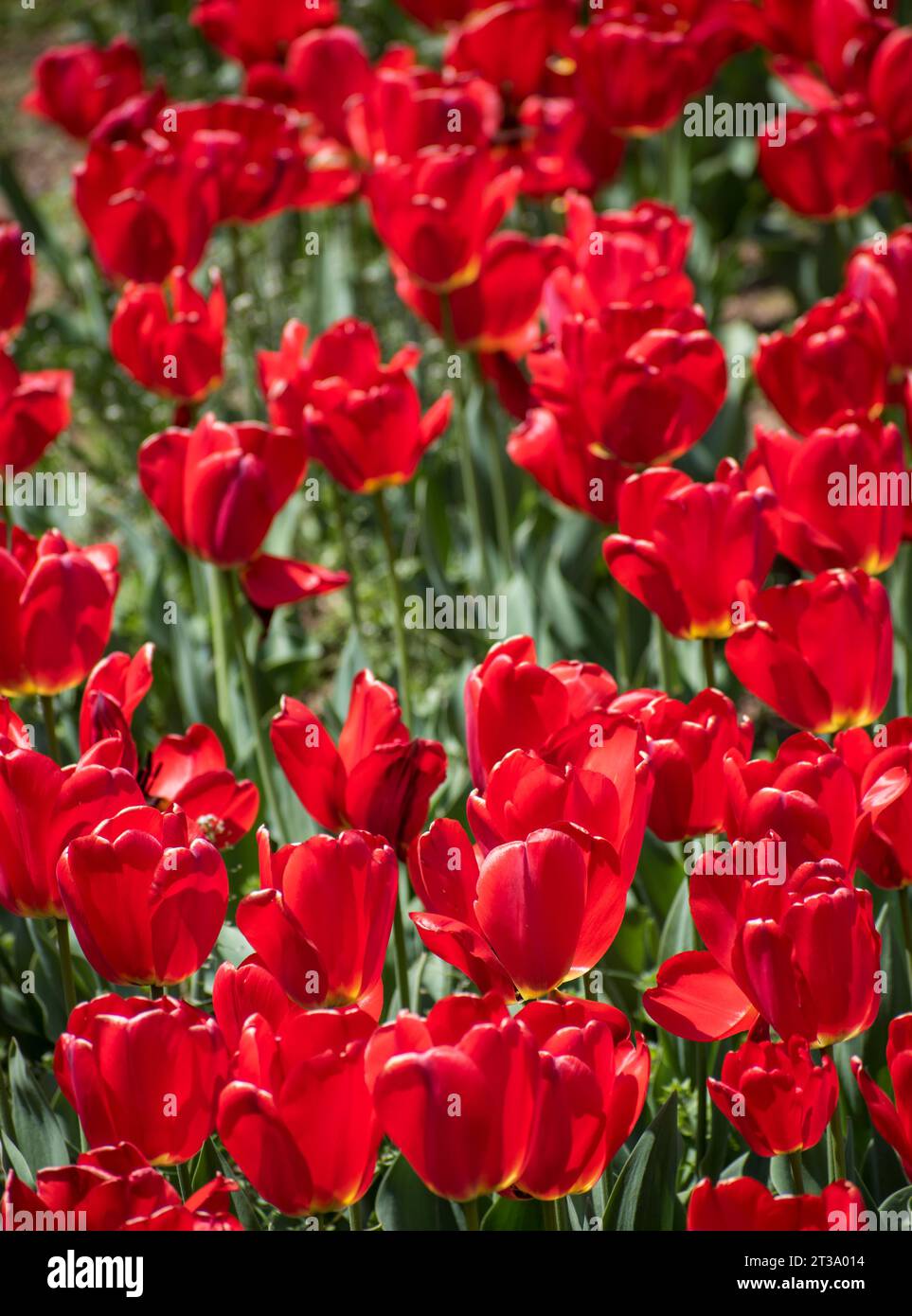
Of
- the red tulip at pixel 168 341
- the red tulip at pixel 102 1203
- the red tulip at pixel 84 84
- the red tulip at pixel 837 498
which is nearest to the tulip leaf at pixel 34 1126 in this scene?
the red tulip at pixel 102 1203

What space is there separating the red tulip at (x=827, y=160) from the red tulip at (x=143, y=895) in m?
2.06

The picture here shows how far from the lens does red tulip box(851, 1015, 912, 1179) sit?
119 centimetres

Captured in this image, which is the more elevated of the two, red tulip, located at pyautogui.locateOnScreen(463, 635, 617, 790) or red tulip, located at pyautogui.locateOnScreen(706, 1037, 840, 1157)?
red tulip, located at pyautogui.locateOnScreen(463, 635, 617, 790)

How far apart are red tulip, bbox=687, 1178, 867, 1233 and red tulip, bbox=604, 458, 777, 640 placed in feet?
2.52

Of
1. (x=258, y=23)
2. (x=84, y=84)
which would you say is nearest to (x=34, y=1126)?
(x=84, y=84)

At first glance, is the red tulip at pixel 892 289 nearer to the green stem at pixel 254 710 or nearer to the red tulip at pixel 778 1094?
the green stem at pixel 254 710

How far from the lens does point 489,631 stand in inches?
110

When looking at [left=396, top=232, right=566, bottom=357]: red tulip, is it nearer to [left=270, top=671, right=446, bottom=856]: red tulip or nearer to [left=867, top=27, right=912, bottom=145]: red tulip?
[left=867, top=27, right=912, bottom=145]: red tulip

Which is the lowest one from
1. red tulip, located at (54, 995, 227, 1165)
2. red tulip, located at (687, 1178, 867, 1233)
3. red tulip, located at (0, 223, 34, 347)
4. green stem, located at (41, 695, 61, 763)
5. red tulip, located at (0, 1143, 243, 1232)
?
red tulip, located at (687, 1178, 867, 1233)

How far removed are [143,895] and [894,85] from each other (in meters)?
2.36

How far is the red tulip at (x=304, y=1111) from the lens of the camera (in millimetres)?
1127

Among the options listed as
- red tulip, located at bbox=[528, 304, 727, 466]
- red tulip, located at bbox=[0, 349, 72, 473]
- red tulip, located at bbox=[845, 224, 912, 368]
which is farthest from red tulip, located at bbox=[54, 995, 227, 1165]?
red tulip, located at bbox=[845, 224, 912, 368]

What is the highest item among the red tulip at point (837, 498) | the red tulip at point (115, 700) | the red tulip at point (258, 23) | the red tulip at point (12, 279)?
the red tulip at point (258, 23)

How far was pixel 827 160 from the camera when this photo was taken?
293cm
